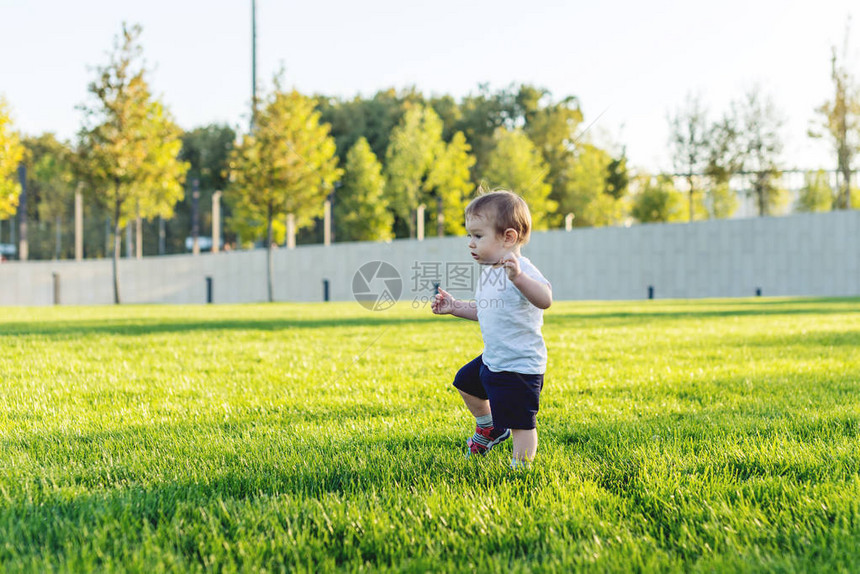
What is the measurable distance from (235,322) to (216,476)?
881 cm

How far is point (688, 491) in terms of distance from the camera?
250 cm

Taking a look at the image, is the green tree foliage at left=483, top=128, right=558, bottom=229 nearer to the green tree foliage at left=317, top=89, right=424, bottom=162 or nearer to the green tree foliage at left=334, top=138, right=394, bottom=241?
the green tree foliage at left=334, top=138, right=394, bottom=241

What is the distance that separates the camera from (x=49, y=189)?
176 feet

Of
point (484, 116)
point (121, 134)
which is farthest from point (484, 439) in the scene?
point (484, 116)

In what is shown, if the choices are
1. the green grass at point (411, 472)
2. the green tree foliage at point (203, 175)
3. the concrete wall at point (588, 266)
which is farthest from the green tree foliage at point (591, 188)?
the green tree foliage at point (203, 175)

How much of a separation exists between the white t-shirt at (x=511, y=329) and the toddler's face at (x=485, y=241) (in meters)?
0.10

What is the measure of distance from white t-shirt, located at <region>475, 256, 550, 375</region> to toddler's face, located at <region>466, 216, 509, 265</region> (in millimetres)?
100

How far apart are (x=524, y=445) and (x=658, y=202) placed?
32.2 metres

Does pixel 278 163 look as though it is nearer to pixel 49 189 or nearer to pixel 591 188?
pixel 591 188

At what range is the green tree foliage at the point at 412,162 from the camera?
35688 millimetres

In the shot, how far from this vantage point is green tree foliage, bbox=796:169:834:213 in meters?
34.9

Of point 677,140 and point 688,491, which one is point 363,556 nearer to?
point 688,491

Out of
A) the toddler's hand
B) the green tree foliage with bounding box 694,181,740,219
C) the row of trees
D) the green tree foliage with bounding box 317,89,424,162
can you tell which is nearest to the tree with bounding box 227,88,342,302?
the row of trees

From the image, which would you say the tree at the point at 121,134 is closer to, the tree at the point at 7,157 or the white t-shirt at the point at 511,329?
the tree at the point at 7,157
